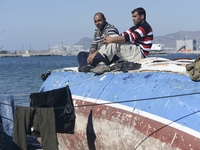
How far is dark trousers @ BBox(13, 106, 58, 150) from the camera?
653cm

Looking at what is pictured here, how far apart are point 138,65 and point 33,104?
232 cm

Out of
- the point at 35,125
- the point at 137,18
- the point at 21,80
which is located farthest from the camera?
the point at 21,80

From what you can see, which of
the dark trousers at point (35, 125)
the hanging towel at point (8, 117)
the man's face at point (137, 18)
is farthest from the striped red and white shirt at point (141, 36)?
the hanging towel at point (8, 117)

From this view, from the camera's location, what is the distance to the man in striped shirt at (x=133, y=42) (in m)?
7.69

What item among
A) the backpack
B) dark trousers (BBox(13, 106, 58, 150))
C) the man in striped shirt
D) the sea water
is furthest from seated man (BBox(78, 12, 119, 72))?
the backpack

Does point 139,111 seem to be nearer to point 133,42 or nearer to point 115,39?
point 115,39

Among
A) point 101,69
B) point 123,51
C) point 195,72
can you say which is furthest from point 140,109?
point 123,51

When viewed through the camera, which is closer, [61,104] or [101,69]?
[61,104]

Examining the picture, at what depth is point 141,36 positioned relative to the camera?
25.9ft

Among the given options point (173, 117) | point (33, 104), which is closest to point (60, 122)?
point (33, 104)

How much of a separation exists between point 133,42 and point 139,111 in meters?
2.53

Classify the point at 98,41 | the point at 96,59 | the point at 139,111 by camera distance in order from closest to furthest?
1. the point at 139,111
2. the point at 96,59
3. the point at 98,41

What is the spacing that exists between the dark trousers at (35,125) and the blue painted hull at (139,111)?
0.66 m

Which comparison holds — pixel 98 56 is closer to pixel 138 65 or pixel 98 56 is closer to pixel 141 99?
pixel 138 65
